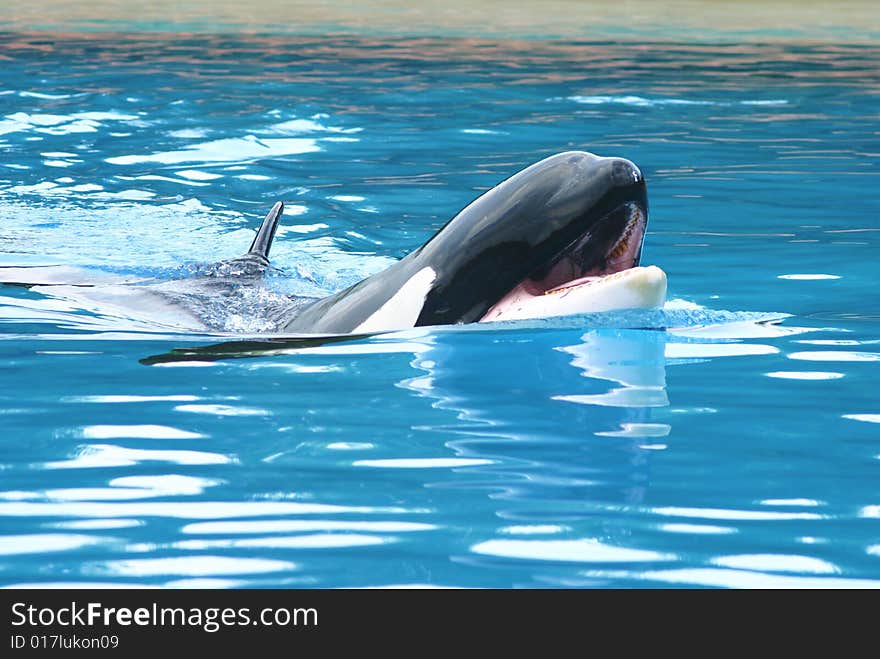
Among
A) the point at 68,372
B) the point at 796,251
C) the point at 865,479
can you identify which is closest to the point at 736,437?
the point at 865,479

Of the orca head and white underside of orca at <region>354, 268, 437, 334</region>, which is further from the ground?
the orca head

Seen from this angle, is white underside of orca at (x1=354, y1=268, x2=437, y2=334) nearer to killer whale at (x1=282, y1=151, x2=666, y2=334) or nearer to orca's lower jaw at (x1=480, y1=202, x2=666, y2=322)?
killer whale at (x1=282, y1=151, x2=666, y2=334)

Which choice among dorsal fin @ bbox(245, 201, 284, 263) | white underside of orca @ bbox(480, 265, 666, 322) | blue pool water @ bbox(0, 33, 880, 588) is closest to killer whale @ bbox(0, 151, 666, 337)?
white underside of orca @ bbox(480, 265, 666, 322)

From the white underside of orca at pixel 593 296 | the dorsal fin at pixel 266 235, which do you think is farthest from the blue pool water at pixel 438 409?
the dorsal fin at pixel 266 235

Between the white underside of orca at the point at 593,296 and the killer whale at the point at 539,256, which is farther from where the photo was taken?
the killer whale at the point at 539,256

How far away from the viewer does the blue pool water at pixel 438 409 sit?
3.35 m

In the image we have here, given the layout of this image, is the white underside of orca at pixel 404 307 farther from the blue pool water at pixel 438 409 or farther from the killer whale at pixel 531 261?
the blue pool water at pixel 438 409

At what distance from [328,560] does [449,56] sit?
49.8ft

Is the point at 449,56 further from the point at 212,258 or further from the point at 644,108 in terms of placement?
the point at 212,258

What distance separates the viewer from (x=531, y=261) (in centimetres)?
510

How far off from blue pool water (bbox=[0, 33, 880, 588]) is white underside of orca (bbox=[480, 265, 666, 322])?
89mm

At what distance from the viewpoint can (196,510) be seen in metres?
3.60

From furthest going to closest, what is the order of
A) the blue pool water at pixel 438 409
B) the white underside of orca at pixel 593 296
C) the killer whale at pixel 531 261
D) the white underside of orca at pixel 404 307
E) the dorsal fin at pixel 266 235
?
1. the dorsal fin at pixel 266 235
2. the white underside of orca at pixel 404 307
3. the killer whale at pixel 531 261
4. the white underside of orca at pixel 593 296
5. the blue pool water at pixel 438 409

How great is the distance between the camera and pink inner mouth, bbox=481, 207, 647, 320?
16.6ft
